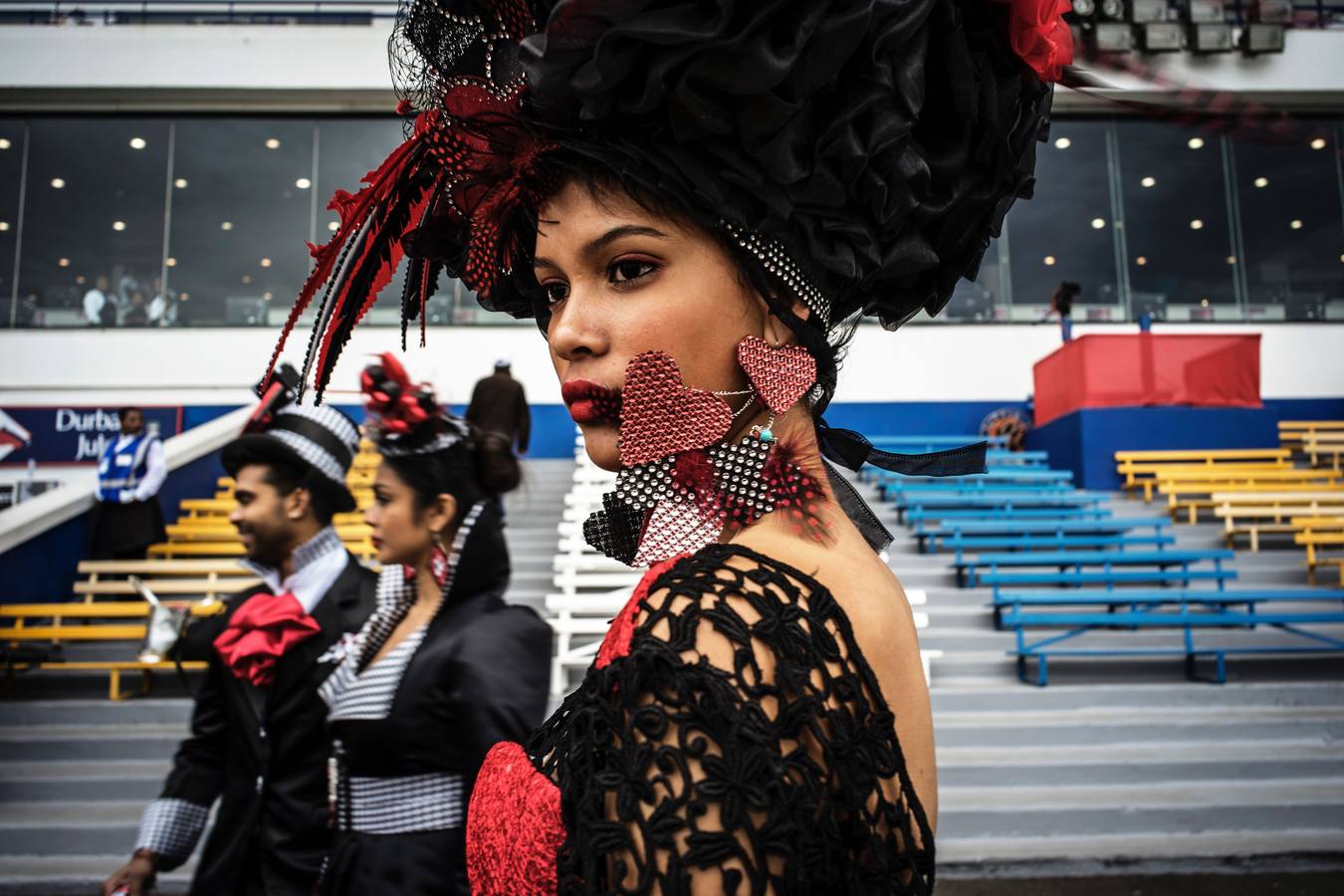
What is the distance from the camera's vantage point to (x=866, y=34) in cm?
98

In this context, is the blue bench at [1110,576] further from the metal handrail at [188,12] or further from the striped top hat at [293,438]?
the metal handrail at [188,12]

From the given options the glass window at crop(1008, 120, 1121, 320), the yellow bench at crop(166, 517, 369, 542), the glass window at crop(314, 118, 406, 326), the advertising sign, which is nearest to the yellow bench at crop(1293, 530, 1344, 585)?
the glass window at crop(1008, 120, 1121, 320)

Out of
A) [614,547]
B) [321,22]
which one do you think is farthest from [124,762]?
[321,22]

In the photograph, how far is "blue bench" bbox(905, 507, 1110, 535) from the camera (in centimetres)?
884

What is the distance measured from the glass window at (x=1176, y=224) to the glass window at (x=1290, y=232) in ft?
1.08

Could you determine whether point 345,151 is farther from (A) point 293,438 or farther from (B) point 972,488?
(A) point 293,438

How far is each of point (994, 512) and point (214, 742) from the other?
25.0 feet

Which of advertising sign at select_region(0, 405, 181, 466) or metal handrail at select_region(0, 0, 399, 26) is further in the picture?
metal handrail at select_region(0, 0, 399, 26)

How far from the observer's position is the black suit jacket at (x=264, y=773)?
2566 millimetres

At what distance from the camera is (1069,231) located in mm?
14133

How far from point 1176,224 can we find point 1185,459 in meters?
5.37

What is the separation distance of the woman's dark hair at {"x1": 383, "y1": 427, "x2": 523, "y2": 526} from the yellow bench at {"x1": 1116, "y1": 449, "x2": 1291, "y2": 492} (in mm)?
9021

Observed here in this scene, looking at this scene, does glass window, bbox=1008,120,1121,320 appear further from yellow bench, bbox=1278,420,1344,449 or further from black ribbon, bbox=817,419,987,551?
black ribbon, bbox=817,419,987,551

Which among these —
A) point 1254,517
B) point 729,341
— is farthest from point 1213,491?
point 729,341
